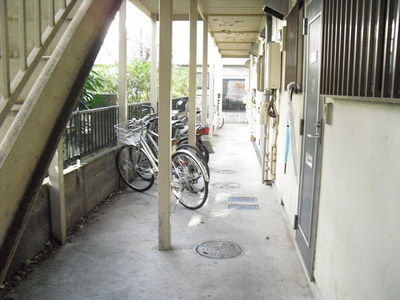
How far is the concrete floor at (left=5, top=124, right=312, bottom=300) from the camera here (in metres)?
3.12

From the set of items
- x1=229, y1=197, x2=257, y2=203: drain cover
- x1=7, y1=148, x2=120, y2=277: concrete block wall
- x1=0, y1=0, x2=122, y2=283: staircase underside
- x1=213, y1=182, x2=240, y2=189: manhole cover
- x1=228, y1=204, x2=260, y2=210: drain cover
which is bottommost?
x1=228, y1=204, x2=260, y2=210: drain cover

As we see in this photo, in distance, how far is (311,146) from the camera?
11.0 ft

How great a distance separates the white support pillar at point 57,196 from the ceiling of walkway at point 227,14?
3.83 metres

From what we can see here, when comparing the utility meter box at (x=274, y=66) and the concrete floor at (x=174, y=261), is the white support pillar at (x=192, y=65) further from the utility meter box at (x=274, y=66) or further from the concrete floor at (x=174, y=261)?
the concrete floor at (x=174, y=261)

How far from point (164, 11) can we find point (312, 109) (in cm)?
167

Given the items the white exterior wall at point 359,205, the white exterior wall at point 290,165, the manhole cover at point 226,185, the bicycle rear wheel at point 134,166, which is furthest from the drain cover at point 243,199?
the white exterior wall at point 359,205

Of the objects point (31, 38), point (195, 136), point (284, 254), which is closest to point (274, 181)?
point (195, 136)

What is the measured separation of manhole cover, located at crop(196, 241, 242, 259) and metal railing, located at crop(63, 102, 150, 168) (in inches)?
72.1

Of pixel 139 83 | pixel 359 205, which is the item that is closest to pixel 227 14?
pixel 139 83

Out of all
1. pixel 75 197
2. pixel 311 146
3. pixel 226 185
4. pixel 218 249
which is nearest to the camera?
pixel 311 146

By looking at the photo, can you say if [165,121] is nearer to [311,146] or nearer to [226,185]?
[311,146]

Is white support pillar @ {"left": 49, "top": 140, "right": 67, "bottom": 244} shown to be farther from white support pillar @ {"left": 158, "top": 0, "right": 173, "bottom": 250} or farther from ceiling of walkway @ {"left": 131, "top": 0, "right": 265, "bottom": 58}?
ceiling of walkway @ {"left": 131, "top": 0, "right": 265, "bottom": 58}

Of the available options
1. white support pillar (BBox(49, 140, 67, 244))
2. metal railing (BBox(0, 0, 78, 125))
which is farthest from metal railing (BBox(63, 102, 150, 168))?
metal railing (BBox(0, 0, 78, 125))

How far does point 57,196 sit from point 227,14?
5.34m
